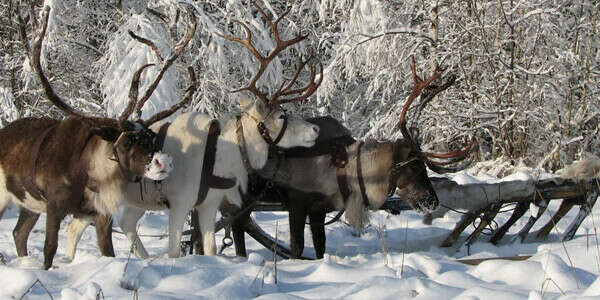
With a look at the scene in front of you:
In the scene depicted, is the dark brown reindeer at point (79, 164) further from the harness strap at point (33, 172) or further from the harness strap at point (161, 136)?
the harness strap at point (161, 136)

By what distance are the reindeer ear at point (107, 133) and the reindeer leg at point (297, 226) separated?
5.57ft

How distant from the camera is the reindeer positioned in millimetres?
5727

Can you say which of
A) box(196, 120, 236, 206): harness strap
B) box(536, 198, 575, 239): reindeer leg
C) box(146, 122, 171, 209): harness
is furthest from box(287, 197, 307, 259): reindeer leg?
box(536, 198, 575, 239): reindeer leg

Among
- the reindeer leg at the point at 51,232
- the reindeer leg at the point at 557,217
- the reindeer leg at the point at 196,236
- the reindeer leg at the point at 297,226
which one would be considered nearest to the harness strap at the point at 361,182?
the reindeer leg at the point at 297,226

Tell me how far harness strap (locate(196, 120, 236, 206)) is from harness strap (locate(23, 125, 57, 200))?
1.22 metres

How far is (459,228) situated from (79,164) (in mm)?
3580

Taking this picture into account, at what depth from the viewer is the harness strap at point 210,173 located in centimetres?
575

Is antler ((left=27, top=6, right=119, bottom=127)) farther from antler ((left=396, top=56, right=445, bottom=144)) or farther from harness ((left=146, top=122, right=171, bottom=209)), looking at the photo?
antler ((left=396, top=56, right=445, bottom=144))

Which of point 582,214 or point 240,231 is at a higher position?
point 582,214

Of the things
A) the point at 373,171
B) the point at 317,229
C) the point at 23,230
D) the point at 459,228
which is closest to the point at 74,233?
the point at 23,230

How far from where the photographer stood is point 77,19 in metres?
13.7

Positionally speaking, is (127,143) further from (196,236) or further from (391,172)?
(391,172)

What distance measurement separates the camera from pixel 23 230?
616 cm

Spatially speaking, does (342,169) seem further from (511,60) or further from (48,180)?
(511,60)
